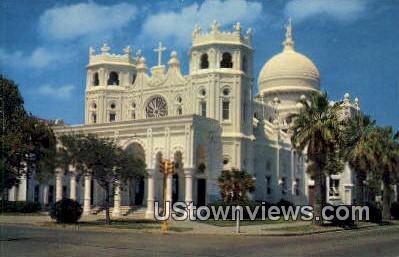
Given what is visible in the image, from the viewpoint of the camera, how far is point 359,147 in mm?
50406

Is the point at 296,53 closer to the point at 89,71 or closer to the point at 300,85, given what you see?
the point at 300,85

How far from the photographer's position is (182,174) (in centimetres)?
5909

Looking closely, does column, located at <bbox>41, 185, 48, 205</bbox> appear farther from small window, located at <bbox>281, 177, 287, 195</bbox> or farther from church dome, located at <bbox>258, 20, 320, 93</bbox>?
church dome, located at <bbox>258, 20, 320, 93</bbox>

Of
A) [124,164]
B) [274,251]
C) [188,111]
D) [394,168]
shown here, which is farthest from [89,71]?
[274,251]

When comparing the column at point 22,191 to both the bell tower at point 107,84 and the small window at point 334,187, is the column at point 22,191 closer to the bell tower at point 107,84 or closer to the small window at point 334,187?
the bell tower at point 107,84

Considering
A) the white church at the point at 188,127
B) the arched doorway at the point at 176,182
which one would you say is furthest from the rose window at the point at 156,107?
the arched doorway at the point at 176,182

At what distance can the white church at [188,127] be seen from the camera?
55.6 meters

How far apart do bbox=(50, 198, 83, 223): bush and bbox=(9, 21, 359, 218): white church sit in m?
9.02

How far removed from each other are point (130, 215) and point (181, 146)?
325 inches

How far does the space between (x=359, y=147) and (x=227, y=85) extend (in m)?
15.5

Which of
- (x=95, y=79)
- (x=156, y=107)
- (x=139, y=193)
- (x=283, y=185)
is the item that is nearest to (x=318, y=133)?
(x=139, y=193)

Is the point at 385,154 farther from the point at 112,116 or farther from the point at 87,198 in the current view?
the point at 112,116

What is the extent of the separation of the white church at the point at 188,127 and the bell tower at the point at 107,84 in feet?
0.37

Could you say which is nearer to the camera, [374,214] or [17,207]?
[374,214]
